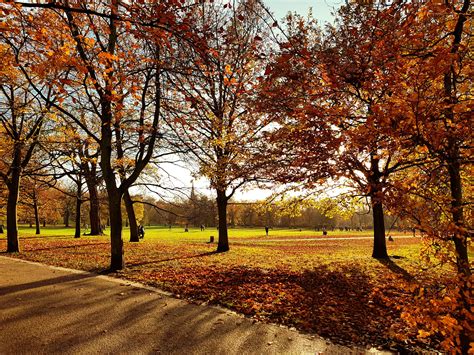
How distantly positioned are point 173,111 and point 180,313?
5933mm

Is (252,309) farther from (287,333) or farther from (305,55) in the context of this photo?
(305,55)

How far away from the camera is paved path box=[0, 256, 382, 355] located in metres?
4.48

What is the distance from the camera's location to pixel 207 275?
9438mm

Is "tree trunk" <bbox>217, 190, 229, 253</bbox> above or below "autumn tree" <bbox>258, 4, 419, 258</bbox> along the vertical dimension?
below

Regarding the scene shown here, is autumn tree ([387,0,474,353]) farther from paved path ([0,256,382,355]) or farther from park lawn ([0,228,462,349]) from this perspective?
paved path ([0,256,382,355])

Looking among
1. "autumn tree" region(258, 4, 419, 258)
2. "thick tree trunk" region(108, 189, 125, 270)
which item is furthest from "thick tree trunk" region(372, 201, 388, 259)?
"thick tree trunk" region(108, 189, 125, 270)

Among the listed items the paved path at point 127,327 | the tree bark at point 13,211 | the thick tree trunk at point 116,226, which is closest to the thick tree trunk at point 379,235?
the paved path at point 127,327

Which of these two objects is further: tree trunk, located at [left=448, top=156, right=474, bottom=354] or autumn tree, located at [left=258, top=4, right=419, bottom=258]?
autumn tree, located at [left=258, top=4, right=419, bottom=258]

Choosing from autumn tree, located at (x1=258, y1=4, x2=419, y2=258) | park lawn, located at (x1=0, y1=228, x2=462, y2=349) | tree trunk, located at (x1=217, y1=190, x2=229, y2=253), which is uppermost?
autumn tree, located at (x1=258, y1=4, x2=419, y2=258)

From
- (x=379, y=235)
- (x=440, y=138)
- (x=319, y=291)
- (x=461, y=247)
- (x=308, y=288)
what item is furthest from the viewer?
(x=379, y=235)

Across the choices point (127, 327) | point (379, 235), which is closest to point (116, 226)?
point (127, 327)

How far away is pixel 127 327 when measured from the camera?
5180 millimetres

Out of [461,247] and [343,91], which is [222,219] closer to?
[343,91]

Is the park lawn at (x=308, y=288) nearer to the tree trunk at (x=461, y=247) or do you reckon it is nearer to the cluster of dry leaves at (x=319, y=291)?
the cluster of dry leaves at (x=319, y=291)
